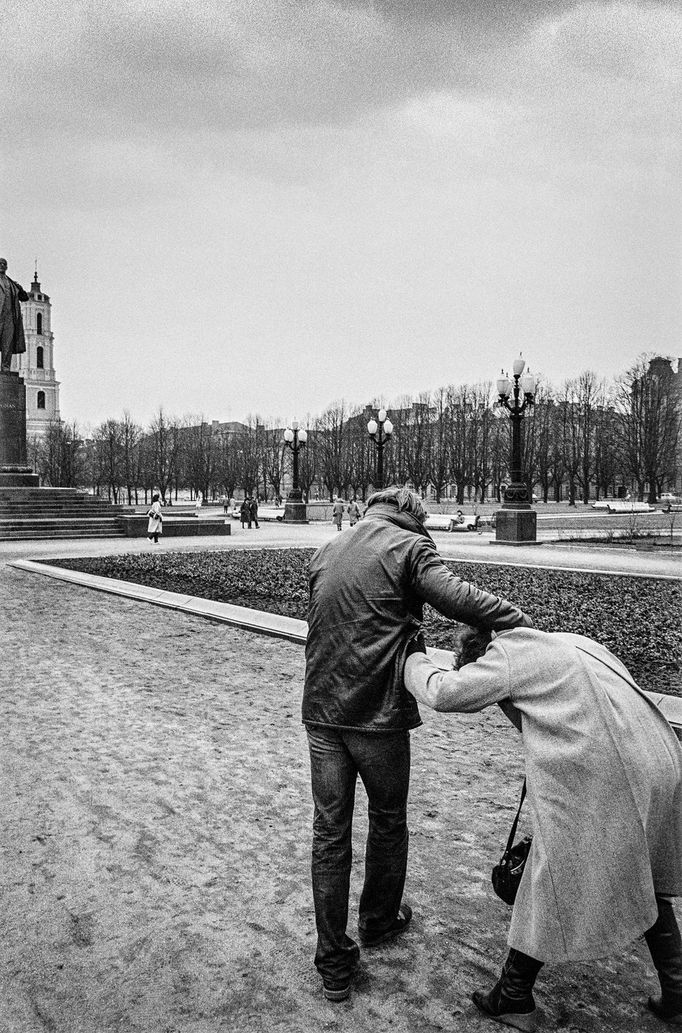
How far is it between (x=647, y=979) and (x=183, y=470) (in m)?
89.5

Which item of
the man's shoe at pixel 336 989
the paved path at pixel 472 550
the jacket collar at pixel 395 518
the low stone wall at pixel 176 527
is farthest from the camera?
the low stone wall at pixel 176 527

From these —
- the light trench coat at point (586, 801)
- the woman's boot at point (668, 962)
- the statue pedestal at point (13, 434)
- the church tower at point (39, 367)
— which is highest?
the church tower at point (39, 367)

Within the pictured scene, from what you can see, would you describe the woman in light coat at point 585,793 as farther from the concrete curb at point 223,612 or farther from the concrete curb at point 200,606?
the concrete curb at point 200,606

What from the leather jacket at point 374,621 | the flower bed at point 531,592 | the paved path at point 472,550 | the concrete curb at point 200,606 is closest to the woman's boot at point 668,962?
the leather jacket at point 374,621

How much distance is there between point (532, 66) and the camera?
759 centimetres

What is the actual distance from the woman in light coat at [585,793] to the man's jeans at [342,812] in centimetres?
52

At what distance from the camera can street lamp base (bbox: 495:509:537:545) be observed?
25156 mm

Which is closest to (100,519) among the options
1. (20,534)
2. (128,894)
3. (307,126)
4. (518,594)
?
(20,534)

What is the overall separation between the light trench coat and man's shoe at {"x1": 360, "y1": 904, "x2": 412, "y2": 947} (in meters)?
0.82

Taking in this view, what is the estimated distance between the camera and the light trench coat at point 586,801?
8.13 ft

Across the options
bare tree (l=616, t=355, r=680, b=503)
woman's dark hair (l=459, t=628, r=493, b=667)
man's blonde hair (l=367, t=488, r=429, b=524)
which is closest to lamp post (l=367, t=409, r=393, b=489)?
man's blonde hair (l=367, t=488, r=429, b=524)

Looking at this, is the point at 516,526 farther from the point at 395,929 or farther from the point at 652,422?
the point at 652,422

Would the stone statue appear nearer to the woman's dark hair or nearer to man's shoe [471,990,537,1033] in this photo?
the woman's dark hair

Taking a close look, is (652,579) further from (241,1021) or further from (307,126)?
(241,1021)
